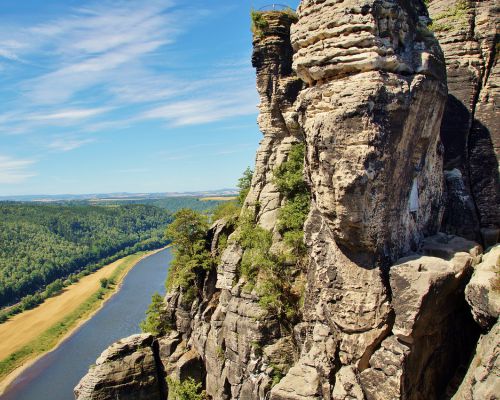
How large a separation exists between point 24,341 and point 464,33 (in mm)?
58476

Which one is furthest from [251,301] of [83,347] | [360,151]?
[83,347]

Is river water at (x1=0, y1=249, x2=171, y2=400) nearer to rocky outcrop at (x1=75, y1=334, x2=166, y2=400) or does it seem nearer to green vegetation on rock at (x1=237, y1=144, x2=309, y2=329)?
rocky outcrop at (x1=75, y1=334, x2=166, y2=400)

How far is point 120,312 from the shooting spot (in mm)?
62406

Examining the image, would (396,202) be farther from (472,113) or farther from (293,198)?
(293,198)

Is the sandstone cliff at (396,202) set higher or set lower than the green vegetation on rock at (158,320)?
higher

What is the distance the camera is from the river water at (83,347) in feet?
136

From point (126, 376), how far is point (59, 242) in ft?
292

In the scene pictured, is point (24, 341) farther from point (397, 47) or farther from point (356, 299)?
point (397, 47)

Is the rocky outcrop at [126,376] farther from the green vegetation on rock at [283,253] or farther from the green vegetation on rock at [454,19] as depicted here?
the green vegetation on rock at [454,19]

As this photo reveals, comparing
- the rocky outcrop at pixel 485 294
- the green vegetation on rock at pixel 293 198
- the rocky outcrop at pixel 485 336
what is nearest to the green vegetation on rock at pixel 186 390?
the green vegetation on rock at pixel 293 198

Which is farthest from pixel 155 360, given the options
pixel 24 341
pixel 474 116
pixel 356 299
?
pixel 24 341

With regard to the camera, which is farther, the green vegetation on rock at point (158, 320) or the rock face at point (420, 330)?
the green vegetation on rock at point (158, 320)

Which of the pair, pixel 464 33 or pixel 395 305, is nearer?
pixel 395 305

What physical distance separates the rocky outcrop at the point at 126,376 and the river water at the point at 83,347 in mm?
19643
